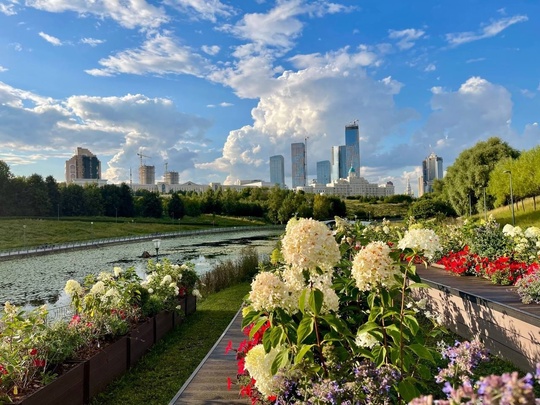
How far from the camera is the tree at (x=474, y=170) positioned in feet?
125

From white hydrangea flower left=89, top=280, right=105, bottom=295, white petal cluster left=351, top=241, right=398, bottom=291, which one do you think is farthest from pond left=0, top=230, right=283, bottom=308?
white petal cluster left=351, top=241, right=398, bottom=291

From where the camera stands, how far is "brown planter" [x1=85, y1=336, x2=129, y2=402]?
15.2 ft

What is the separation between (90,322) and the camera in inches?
214

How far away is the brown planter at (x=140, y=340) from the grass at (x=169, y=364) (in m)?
0.10

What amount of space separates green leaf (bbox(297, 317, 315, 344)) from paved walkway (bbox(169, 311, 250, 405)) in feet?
6.62

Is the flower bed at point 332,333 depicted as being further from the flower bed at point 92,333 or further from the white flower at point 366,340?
the flower bed at point 92,333

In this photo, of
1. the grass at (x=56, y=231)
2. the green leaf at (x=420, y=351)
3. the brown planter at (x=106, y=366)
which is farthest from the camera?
the grass at (x=56, y=231)

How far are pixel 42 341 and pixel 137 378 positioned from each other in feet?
5.26

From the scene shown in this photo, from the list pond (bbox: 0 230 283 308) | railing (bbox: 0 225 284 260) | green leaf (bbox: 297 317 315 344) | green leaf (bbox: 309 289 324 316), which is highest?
green leaf (bbox: 309 289 324 316)

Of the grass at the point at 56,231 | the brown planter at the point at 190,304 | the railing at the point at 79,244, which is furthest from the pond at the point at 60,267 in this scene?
the grass at the point at 56,231

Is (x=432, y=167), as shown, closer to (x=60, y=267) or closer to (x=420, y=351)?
(x=60, y=267)

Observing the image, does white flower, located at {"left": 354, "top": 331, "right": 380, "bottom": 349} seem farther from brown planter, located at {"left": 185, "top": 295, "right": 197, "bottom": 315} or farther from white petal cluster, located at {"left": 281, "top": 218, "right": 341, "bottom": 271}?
brown planter, located at {"left": 185, "top": 295, "right": 197, "bottom": 315}

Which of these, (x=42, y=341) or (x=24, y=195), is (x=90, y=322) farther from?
(x=24, y=195)

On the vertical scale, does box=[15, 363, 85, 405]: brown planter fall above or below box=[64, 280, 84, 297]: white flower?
below
